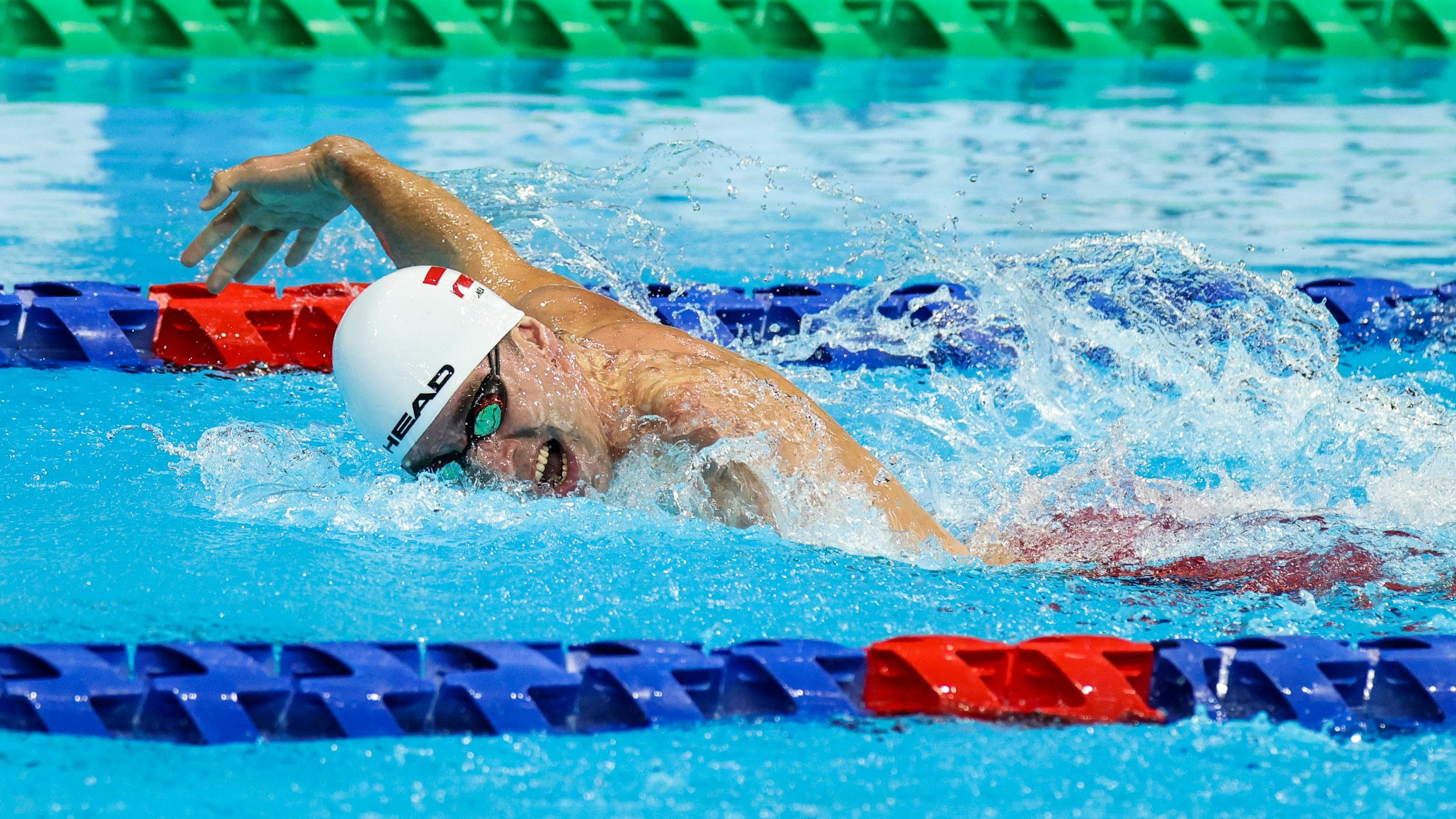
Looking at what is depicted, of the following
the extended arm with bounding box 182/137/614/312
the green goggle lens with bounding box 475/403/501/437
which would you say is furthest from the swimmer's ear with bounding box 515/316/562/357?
the extended arm with bounding box 182/137/614/312

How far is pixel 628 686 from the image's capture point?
1.86 metres

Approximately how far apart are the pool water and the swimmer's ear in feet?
0.75

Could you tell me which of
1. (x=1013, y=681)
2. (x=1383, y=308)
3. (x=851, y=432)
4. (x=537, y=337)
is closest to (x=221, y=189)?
(x=537, y=337)

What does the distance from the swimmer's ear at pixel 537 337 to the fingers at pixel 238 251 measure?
90 cm

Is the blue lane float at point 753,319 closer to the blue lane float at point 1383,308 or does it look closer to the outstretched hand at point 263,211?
the blue lane float at point 1383,308

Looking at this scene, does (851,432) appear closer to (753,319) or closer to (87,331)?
(753,319)

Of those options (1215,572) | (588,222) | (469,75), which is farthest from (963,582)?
(469,75)

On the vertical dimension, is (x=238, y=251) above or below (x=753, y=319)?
above

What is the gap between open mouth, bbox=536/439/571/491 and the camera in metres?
2.26

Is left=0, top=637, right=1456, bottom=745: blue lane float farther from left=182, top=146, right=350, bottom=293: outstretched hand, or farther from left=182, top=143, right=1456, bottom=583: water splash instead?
left=182, top=146, right=350, bottom=293: outstretched hand

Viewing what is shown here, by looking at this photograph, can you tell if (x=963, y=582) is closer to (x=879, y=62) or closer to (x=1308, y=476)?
(x=1308, y=476)

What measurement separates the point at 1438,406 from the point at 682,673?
2.04 m

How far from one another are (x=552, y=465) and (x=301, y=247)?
1.04 metres

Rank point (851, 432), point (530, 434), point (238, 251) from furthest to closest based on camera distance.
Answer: point (851, 432), point (238, 251), point (530, 434)
